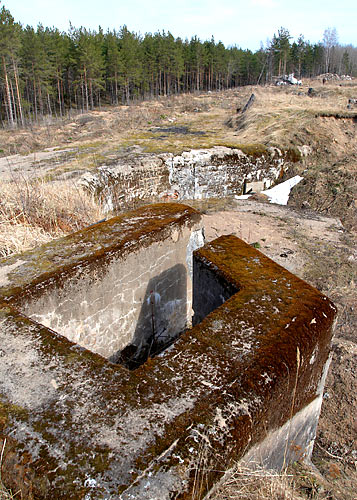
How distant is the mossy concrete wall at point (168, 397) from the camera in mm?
1461

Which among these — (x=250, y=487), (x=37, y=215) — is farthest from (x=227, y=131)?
(x=250, y=487)

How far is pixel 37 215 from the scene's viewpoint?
464cm

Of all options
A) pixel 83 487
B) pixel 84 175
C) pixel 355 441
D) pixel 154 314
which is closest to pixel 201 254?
pixel 154 314

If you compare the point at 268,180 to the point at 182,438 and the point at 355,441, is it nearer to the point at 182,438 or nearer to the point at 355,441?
the point at 355,441

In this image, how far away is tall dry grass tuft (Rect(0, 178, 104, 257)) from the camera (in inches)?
158

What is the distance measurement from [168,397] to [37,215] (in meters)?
3.55

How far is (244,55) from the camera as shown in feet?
183

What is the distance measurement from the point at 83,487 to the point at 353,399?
3.63 m

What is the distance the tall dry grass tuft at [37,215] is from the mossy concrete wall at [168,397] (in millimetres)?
1182

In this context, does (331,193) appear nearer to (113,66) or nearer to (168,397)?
(168,397)

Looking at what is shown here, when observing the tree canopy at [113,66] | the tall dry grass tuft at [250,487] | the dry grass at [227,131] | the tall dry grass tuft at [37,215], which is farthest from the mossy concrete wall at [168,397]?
the tree canopy at [113,66]

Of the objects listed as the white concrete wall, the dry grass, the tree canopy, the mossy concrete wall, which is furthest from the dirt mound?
the tree canopy

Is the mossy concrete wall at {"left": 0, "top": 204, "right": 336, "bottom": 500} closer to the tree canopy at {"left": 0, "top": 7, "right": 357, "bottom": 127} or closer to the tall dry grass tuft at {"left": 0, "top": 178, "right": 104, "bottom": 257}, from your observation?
the tall dry grass tuft at {"left": 0, "top": 178, "right": 104, "bottom": 257}

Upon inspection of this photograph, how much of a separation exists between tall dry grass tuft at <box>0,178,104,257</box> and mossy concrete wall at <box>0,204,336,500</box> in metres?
1.18
